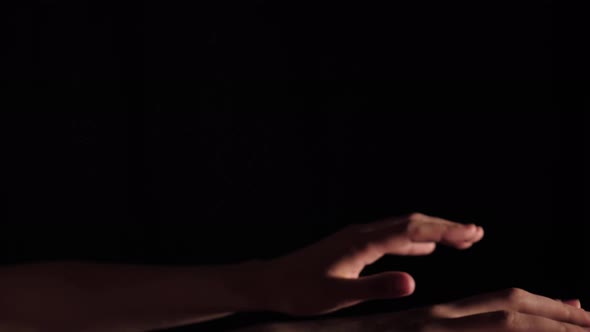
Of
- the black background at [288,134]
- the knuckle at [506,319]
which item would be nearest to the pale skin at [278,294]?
the knuckle at [506,319]

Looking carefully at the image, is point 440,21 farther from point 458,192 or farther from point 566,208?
point 566,208

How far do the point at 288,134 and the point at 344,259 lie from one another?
2.47 ft

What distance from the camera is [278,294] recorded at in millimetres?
825

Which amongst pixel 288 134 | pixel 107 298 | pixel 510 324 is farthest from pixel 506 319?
pixel 288 134

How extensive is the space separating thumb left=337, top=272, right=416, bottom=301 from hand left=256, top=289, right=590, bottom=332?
0.45 ft

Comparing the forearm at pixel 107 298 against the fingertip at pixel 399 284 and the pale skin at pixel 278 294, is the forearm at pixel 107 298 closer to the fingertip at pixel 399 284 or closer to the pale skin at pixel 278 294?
the pale skin at pixel 278 294

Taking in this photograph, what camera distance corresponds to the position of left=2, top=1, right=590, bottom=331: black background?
57.0 inches

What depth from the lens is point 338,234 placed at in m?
0.82

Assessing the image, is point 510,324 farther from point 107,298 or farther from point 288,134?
point 288,134

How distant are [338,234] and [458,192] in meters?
0.71

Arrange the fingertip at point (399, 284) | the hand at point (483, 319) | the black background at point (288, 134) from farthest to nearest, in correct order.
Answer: the black background at point (288, 134), the hand at point (483, 319), the fingertip at point (399, 284)

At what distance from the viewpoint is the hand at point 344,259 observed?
2.48 feet

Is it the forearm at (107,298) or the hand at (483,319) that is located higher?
the forearm at (107,298)

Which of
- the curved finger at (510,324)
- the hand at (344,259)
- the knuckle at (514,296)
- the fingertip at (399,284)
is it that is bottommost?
the curved finger at (510,324)
